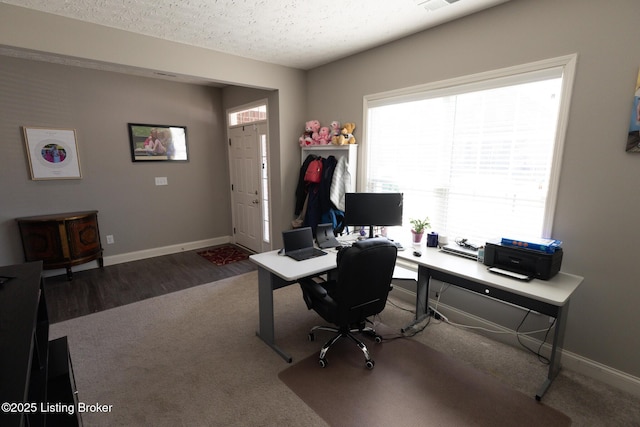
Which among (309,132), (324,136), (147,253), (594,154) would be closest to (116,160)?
(147,253)

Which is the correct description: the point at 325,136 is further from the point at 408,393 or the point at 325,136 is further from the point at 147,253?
the point at 147,253

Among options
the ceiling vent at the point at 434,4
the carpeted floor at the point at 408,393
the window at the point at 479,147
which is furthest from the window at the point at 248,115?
the carpeted floor at the point at 408,393

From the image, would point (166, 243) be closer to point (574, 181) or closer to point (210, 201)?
point (210, 201)

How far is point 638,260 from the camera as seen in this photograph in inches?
76.6

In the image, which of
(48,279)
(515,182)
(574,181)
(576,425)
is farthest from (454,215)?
(48,279)

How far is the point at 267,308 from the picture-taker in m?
2.50

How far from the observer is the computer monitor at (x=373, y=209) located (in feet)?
9.86

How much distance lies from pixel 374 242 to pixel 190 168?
4019 millimetres

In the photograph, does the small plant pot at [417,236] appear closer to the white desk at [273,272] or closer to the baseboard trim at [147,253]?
the white desk at [273,272]

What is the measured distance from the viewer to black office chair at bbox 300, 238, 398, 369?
199 cm

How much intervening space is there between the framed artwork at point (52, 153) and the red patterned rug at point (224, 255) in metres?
2.05

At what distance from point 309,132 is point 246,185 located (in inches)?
62.8

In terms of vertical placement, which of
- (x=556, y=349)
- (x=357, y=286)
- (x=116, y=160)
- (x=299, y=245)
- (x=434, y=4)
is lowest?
(x=556, y=349)

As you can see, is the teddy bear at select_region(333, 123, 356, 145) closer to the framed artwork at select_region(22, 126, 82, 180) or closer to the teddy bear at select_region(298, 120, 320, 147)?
the teddy bear at select_region(298, 120, 320, 147)
